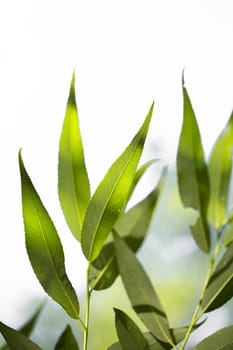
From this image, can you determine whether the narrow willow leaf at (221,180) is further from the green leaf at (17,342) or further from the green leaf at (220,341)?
the green leaf at (17,342)

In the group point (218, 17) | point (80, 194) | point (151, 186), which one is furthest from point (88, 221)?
point (218, 17)

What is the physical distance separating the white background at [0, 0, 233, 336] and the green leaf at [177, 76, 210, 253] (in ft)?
0.46

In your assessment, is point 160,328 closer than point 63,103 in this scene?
Yes

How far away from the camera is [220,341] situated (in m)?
0.61

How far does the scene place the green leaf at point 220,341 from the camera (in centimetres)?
60

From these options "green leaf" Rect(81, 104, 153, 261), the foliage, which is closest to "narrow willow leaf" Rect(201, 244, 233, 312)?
the foliage

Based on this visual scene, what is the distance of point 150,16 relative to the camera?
82 centimetres

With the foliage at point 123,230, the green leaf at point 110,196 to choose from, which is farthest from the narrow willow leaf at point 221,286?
the green leaf at point 110,196

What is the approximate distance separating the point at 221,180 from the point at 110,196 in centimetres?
18

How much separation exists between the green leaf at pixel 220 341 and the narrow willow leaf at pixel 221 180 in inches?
5.5

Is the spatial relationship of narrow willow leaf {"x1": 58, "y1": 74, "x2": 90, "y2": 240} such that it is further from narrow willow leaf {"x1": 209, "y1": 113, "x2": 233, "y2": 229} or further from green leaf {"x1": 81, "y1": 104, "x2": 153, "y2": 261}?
narrow willow leaf {"x1": 209, "y1": 113, "x2": 233, "y2": 229}

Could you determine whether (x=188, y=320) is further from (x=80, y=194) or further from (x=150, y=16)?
(x=150, y=16)

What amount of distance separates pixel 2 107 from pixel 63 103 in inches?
2.9

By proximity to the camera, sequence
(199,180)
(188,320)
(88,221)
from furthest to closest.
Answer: (188,320) < (199,180) < (88,221)
